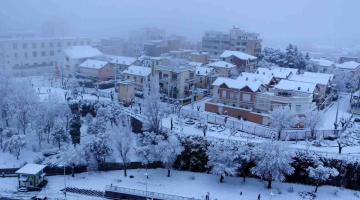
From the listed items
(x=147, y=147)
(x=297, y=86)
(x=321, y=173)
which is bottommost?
(x=321, y=173)

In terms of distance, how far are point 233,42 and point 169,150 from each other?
4056 cm

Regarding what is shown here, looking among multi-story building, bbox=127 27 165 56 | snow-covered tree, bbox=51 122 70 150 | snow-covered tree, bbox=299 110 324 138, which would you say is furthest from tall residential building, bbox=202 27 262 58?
snow-covered tree, bbox=51 122 70 150

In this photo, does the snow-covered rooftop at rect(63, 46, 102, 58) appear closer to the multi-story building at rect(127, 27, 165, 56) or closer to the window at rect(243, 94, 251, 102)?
the multi-story building at rect(127, 27, 165, 56)

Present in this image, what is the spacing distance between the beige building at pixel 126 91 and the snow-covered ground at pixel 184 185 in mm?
11133

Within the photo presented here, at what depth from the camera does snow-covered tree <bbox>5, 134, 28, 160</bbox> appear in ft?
78.6

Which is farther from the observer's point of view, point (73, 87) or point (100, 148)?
point (73, 87)

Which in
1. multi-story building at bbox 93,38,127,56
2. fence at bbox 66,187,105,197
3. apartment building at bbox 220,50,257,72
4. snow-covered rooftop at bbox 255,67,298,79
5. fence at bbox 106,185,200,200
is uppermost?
multi-story building at bbox 93,38,127,56

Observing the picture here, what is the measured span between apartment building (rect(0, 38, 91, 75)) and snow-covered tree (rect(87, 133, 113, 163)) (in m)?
31.0

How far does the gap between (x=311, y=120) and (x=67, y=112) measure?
2243 centimetres

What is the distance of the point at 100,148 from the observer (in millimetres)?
23344

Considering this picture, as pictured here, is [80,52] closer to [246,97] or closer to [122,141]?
[122,141]

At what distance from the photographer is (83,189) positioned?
70.5 ft

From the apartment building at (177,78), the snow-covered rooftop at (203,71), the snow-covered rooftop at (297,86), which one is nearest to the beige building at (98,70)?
the apartment building at (177,78)

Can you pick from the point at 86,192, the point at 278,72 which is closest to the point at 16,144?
the point at 86,192
